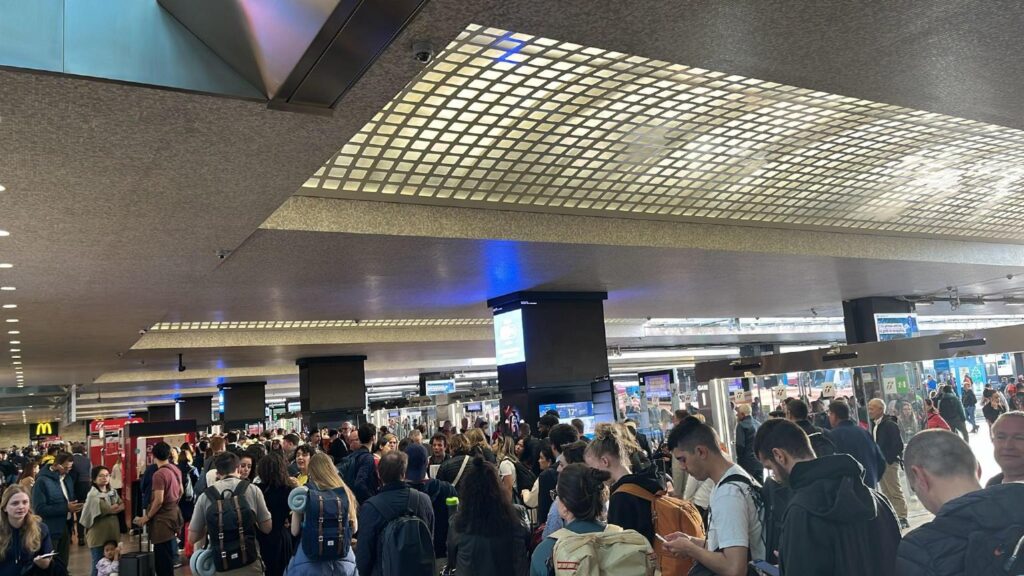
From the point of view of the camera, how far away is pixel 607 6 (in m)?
4.60

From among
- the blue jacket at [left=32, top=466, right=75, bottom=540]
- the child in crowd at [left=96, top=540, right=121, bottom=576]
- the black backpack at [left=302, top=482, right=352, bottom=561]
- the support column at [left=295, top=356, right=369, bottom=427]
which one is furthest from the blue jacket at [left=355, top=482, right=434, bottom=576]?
the support column at [left=295, top=356, right=369, bottom=427]

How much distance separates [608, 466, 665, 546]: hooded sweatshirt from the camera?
4180mm

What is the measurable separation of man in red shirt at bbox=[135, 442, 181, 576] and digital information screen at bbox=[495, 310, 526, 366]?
24.9ft

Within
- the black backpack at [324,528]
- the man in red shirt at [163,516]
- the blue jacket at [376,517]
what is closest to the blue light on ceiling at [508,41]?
the blue jacket at [376,517]

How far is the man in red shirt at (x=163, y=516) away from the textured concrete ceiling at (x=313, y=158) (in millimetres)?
2631

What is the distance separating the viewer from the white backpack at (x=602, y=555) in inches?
127

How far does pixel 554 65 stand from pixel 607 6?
3197 mm

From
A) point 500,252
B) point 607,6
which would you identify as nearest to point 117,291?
point 500,252

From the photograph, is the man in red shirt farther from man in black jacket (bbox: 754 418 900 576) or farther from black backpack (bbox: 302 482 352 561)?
man in black jacket (bbox: 754 418 900 576)

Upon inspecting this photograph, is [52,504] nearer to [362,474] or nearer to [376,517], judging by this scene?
[362,474]

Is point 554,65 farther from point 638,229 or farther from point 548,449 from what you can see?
point 638,229

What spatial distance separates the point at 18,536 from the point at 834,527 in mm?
5743

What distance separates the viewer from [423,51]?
15.9 ft

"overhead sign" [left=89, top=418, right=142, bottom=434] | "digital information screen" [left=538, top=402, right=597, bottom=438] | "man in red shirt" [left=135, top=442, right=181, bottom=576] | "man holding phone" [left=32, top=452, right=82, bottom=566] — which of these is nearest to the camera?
"man in red shirt" [left=135, top=442, right=181, bottom=576]
